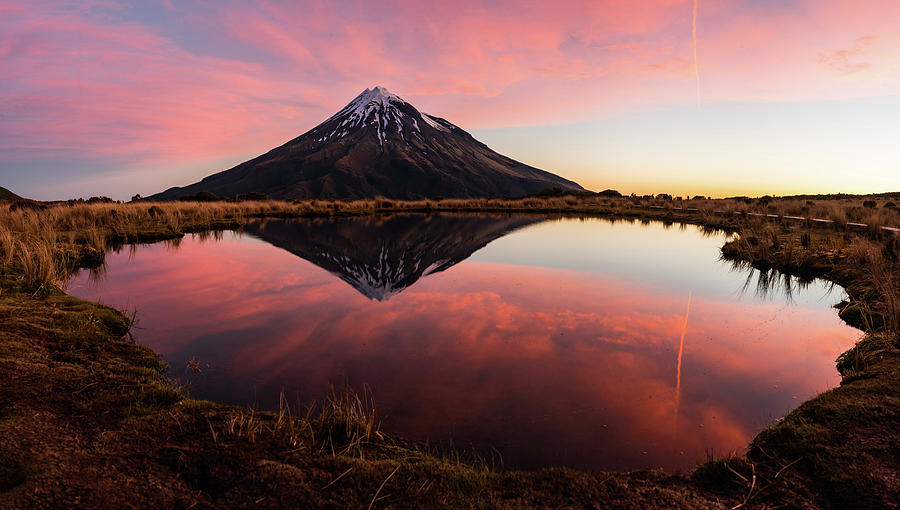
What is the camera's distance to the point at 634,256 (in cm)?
1584

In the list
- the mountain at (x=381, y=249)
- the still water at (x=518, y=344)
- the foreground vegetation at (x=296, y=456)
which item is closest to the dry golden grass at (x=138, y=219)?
the still water at (x=518, y=344)

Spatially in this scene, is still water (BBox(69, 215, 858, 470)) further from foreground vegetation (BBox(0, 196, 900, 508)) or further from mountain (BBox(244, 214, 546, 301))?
foreground vegetation (BBox(0, 196, 900, 508))

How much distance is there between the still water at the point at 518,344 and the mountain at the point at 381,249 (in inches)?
8.1

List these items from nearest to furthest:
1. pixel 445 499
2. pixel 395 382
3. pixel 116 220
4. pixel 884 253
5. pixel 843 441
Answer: pixel 445 499 → pixel 843 441 → pixel 395 382 → pixel 884 253 → pixel 116 220

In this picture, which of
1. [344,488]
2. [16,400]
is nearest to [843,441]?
[344,488]

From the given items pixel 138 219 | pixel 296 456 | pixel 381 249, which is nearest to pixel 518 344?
pixel 296 456

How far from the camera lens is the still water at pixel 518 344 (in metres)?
4.59

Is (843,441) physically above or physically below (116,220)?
below

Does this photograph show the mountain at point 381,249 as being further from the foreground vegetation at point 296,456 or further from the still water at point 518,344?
the foreground vegetation at point 296,456

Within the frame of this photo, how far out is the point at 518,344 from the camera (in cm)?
694

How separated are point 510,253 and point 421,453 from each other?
42.7 ft

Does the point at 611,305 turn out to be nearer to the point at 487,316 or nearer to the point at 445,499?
the point at 487,316

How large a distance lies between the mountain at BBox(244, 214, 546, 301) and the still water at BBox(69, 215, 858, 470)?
8.1 inches

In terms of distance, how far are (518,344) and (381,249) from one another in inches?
476
